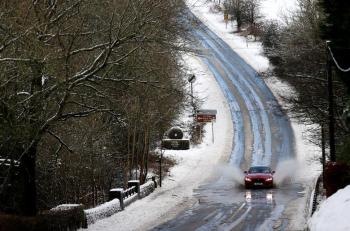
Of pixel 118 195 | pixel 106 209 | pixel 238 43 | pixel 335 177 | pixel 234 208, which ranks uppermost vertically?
pixel 238 43

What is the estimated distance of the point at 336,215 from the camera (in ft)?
36.1

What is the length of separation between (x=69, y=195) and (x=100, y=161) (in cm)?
269

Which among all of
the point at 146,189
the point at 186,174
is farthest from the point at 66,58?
the point at 186,174

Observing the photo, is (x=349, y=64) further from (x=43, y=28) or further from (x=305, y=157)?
(x=305, y=157)

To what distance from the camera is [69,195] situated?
32500mm

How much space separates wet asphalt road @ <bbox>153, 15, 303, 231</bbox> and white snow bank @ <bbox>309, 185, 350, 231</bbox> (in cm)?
658

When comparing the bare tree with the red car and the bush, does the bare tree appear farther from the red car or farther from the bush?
the red car

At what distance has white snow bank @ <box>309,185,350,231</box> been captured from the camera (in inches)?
398

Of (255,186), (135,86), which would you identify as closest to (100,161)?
(255,186)

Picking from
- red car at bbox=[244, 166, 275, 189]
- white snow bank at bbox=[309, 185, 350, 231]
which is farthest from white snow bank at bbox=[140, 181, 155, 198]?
white snow bank at bbox=[309, 185, 350, 231]

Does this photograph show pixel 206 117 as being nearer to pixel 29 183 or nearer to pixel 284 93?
pixel 284 93

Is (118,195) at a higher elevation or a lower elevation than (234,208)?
higher

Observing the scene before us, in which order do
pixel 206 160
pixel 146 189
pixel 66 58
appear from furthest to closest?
1. pixel 206 160
2. pixel 146 189
3. pixel 66 58

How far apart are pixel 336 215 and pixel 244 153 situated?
41.1 m
